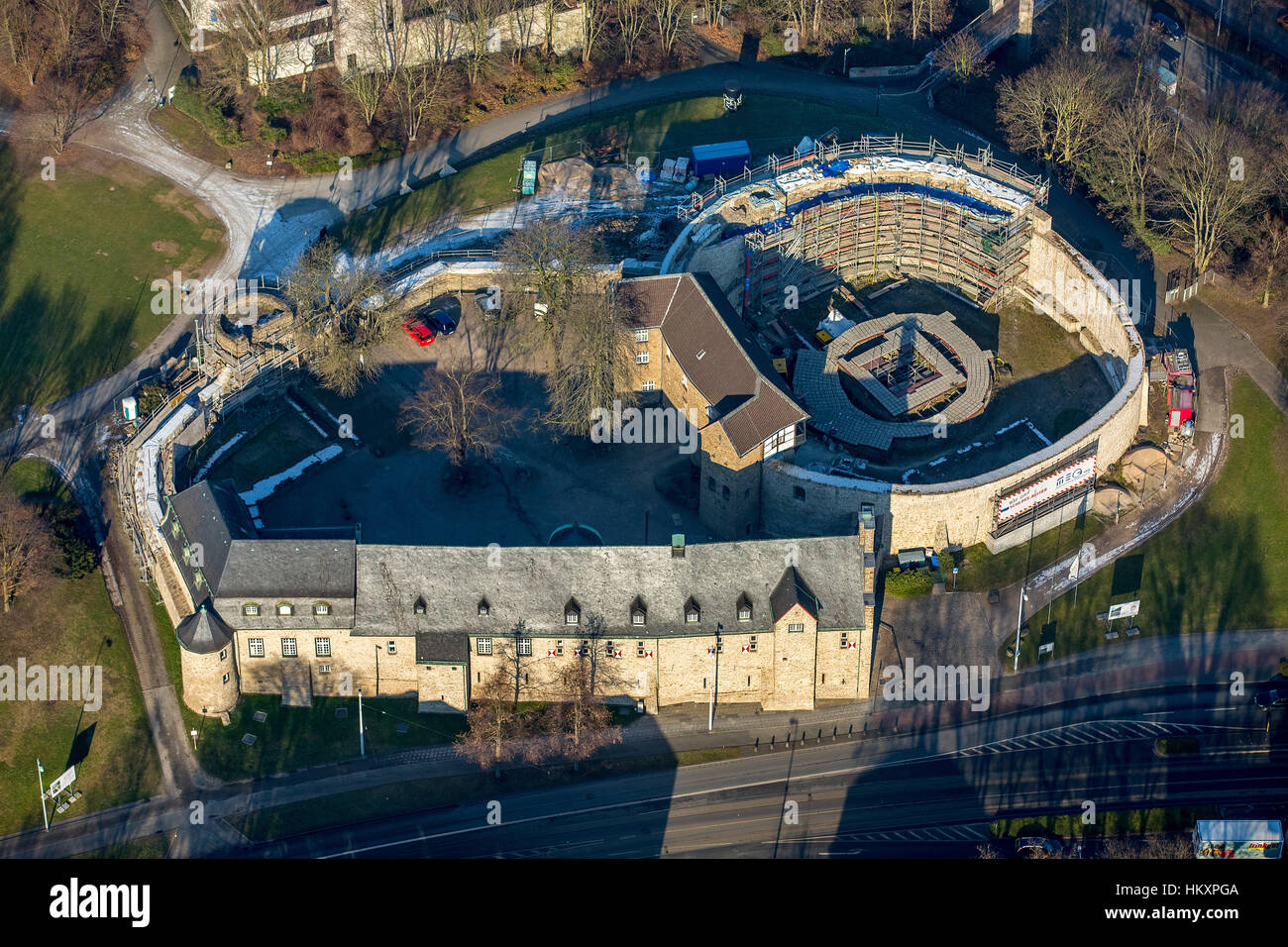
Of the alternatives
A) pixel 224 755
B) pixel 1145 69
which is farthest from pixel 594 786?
pixel 1145 69

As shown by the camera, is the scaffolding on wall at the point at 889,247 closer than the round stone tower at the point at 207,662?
No

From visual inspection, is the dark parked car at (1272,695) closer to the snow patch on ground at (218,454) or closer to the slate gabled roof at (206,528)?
the slate gabled roof at (206,528)

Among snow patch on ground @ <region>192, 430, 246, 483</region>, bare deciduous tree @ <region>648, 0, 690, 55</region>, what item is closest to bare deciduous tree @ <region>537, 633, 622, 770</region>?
→ snow patch on ground @ <region>192, 430, 246, 483</region>

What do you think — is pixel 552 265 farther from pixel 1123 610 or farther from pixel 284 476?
pixel 1123 610

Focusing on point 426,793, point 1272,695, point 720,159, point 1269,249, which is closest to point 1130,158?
point 1269,249

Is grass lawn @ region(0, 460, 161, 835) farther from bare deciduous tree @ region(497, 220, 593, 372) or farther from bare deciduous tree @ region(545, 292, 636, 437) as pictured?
bare deciduous tree @ region(497, 220, 593, 372)

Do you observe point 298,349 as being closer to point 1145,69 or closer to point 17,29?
point 17,29

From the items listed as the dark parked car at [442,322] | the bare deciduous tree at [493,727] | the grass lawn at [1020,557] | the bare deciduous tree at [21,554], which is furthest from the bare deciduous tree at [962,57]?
the bare deciduous tree at [21,554]
